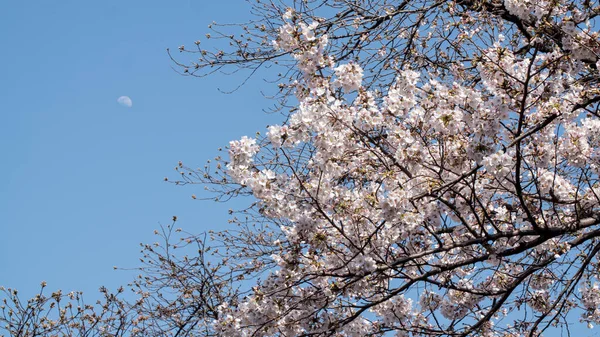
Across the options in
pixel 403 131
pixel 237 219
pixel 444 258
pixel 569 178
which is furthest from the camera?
pixel 237 219

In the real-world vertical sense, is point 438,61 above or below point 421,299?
above

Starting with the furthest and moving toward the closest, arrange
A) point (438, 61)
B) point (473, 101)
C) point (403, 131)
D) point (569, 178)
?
1. point (438, 61)
2. point (569, 178)
3. point (403, 131)
4. point (473, 101)

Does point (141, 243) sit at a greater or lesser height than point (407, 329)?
greater

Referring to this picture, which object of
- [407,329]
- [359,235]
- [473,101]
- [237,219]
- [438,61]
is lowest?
[407,329]

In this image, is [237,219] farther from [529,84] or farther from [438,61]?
[529,84]

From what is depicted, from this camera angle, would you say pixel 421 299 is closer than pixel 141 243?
Yes

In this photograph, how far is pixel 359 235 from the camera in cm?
483

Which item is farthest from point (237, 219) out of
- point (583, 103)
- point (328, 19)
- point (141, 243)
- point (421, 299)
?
point (583, 103)

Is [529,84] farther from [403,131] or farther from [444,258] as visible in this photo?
[444,258]

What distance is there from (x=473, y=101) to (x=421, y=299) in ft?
7.17

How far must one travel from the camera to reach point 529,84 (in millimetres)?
4434

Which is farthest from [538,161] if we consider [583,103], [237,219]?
[237,219]

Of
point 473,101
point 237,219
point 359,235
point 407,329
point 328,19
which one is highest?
point 328,19

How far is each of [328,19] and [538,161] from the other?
336cm
